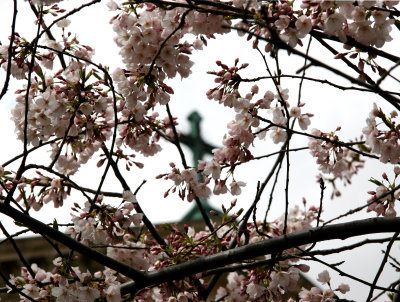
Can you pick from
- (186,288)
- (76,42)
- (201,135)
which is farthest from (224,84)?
(201,135)

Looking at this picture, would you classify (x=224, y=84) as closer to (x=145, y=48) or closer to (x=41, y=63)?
(x=145, y=48)

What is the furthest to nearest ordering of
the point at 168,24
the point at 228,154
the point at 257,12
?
the point at 228,154 < the point at 168,24 < the point at 257,12

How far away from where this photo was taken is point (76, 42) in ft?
12.3

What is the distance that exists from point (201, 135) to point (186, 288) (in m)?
9.19

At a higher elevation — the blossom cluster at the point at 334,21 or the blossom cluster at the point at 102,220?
the blossom cluster at the point at 334,21

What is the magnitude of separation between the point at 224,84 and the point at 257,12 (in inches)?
21.1

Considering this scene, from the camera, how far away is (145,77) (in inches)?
130

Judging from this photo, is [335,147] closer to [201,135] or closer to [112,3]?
[112,3]

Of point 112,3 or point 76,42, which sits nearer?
point 112,3

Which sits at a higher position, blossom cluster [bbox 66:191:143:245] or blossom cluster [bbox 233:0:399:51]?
blossom cluster [bbox 233:0:399:51]


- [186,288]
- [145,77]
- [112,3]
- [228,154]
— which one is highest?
[112,3]

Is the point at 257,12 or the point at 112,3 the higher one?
the point at 112,3

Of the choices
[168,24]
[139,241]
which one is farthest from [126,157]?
[168,24]

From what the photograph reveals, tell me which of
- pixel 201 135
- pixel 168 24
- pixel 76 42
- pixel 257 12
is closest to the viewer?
pixel 257 12
